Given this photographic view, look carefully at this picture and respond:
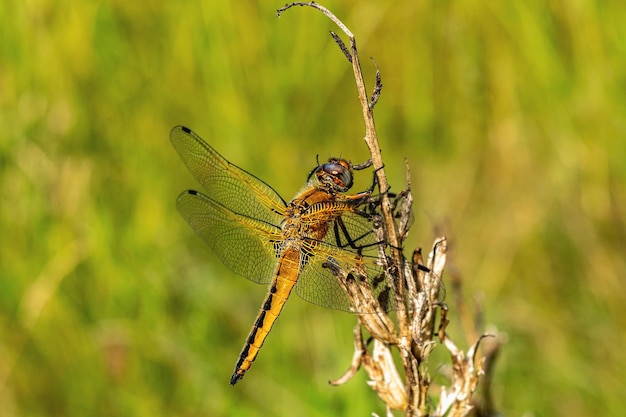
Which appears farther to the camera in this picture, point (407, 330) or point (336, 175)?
point (336, 175)

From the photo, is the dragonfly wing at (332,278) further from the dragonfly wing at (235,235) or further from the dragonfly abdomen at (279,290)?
the dragonfly wing at (235,235)

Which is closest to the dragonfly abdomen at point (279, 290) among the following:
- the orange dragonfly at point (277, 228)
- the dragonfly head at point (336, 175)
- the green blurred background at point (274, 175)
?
the orange dragonfly at point (277, 228)

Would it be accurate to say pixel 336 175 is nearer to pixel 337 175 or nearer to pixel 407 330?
pixel 337 175

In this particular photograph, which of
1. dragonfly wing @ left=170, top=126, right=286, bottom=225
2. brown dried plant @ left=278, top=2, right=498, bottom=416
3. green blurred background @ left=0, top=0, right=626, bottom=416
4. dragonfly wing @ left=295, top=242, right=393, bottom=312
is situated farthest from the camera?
green blurred background @ left=0, top=0, right=626, bottom=416

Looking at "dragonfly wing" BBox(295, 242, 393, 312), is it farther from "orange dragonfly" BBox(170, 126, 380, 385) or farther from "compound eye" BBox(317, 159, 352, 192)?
"compound eye" BBox(317, 159, 352, 192)

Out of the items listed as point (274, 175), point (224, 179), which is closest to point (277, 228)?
point (224, 179)

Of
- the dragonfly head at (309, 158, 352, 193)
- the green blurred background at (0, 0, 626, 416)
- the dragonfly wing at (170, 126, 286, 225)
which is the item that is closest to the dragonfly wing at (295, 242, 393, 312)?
the dragonfly head at (309, 158, 352, 193)
